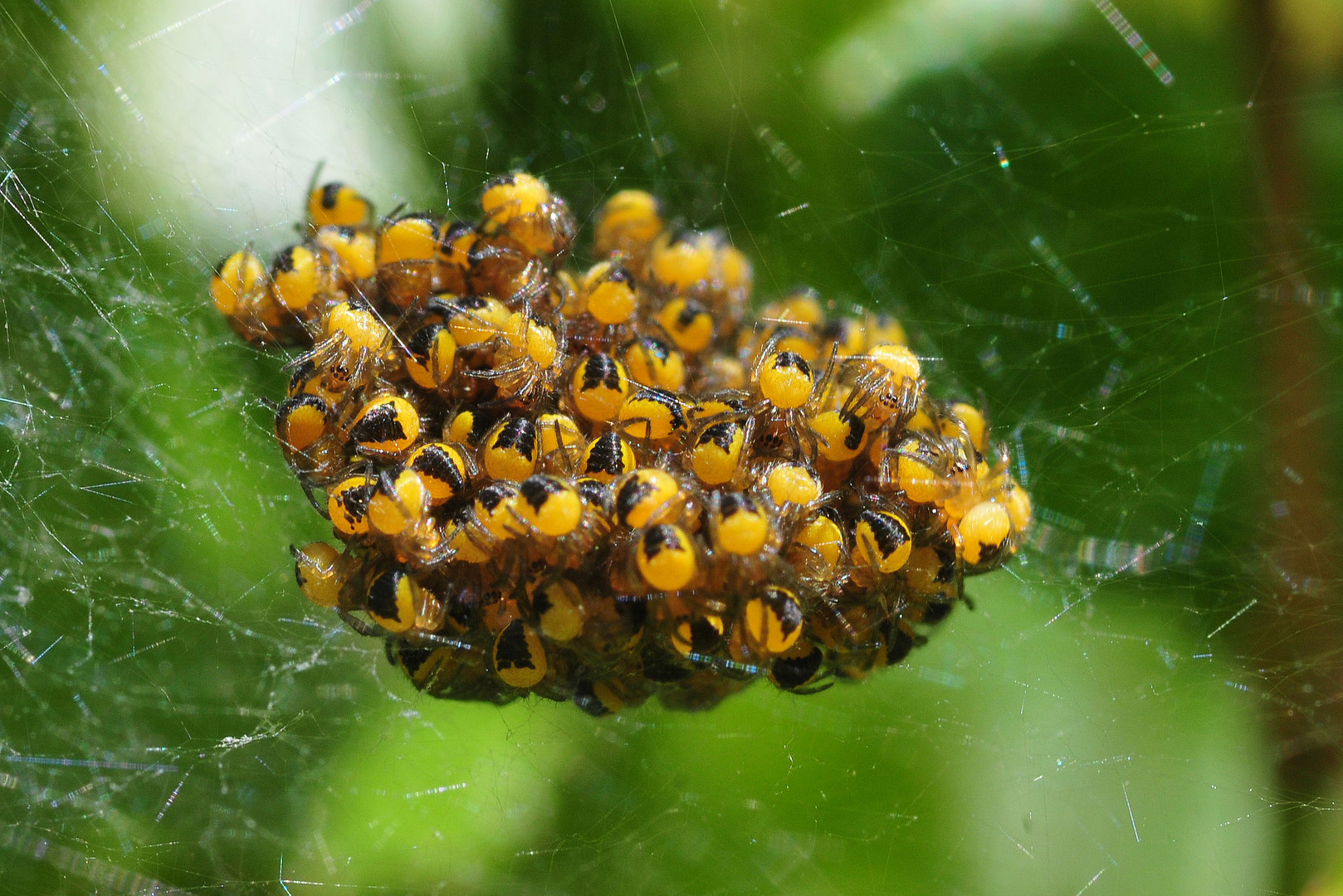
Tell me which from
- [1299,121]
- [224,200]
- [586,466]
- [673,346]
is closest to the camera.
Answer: [586,466]

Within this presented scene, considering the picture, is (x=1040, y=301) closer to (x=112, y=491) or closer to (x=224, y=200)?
(x=224, y=200)

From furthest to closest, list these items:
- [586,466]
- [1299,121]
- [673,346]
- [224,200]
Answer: [1299,121] < [224,200] < [673,346] < [586,466]

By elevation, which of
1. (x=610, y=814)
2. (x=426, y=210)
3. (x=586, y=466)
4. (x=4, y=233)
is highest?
(x=4, y=233)

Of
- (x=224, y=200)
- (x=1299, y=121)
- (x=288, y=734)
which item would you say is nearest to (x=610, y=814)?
(x=288, y=734)

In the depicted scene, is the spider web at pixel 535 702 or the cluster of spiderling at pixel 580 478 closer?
the cluster of spiderling at pixel 580 478
